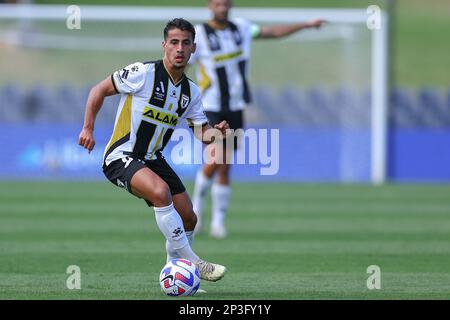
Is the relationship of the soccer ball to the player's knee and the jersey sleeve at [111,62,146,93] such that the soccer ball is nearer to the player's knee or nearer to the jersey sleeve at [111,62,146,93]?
the player's knee

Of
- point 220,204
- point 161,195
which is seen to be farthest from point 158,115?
point 220,204

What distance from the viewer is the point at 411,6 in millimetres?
43562

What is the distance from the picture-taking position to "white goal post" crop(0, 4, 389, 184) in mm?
21359

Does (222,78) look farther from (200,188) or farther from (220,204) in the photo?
(220,204)

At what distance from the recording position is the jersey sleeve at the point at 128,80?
Result: 795cm

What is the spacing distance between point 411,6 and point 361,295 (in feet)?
122

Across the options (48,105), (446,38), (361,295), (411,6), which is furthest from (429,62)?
(361,295)

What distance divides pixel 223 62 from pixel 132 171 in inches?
187

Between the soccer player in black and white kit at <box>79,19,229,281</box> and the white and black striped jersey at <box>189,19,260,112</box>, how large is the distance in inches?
157

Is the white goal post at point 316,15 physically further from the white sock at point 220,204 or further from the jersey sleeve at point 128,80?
the jersey sleeve at point 128,80

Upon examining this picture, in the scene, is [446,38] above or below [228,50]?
above

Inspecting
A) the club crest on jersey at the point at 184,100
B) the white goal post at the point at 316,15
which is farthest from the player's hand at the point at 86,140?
the white goal post at the point at 316,15

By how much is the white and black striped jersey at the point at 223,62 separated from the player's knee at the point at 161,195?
4.67 meters
